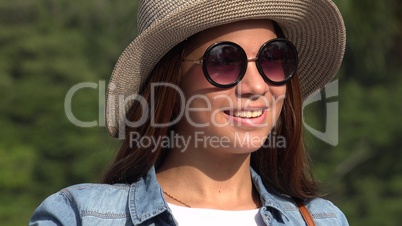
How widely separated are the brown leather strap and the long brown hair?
2cm

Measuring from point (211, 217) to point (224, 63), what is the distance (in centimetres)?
43

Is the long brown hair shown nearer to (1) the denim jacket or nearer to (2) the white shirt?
(1) the denim jacket

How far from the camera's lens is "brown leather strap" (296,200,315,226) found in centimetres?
254

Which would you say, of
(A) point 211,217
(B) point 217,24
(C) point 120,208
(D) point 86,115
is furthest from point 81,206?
(D) point 86,115

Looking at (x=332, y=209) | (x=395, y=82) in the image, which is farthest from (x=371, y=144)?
(x=332, y=209)

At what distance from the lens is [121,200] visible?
245 centimetres

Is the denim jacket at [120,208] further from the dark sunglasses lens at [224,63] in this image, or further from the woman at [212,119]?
the dark sunglasses lens at [224,63]

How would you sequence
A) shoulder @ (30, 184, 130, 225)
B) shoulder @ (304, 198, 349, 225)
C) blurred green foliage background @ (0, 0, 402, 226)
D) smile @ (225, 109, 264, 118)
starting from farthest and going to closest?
blurred green foliage background @ (0, 0, 402, 226)
shoulder @ (304, 198, 349, 225)
smile @ (225, 109, 264, 118)
shoulder @ (30, 184, 130, 225)

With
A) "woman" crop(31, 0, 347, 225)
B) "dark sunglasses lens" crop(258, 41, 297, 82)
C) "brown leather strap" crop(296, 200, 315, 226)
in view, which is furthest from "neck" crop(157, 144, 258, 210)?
"dark sunglasses lens" crop(258, 41, 297, 82)

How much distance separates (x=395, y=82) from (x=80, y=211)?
21.8 feet

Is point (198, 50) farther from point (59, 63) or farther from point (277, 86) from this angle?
point (59, 63)

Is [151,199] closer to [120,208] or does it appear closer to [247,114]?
[120,208]

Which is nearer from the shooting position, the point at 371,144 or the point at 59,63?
the point at 371,144

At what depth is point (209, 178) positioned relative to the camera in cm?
258
